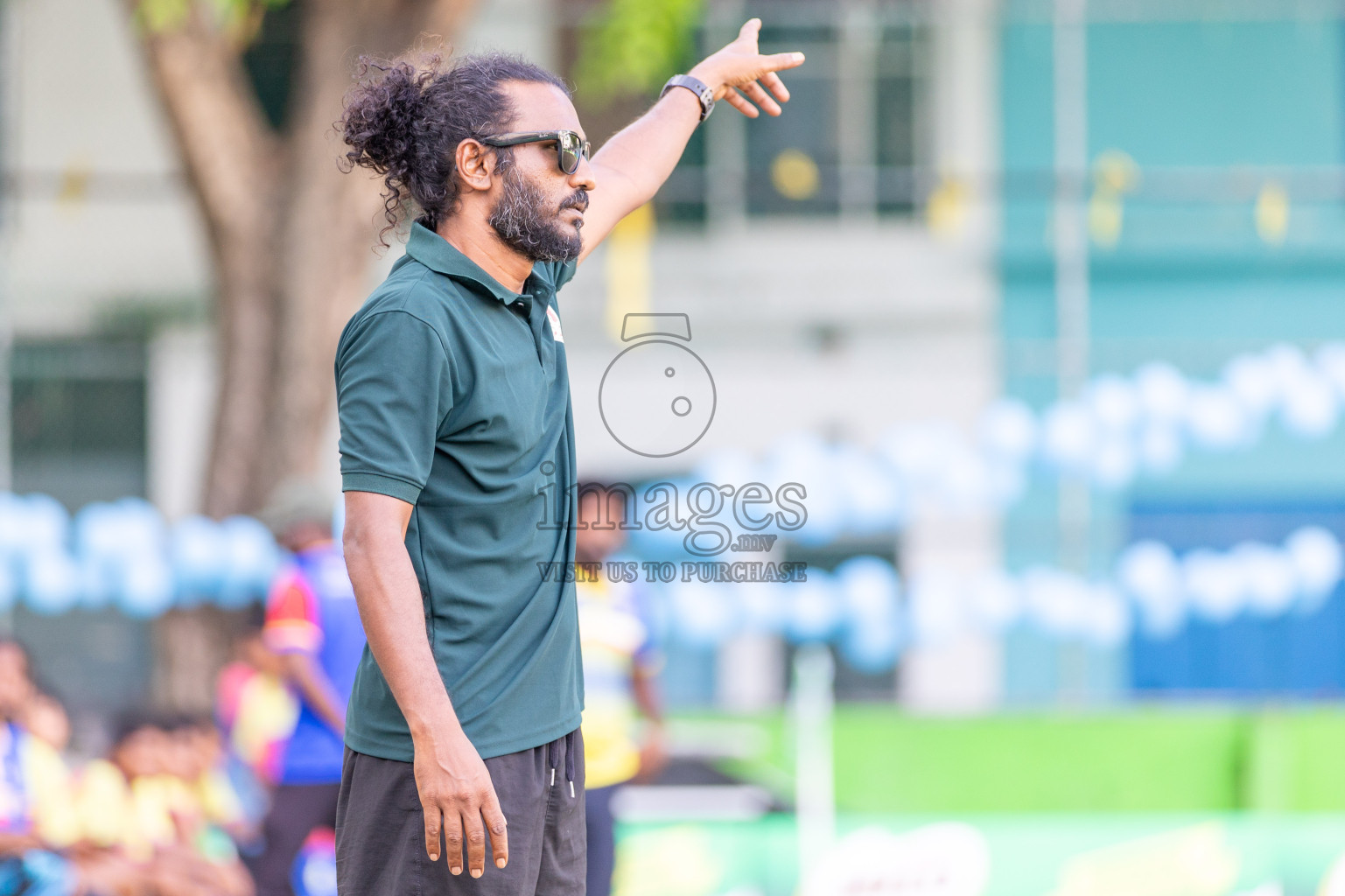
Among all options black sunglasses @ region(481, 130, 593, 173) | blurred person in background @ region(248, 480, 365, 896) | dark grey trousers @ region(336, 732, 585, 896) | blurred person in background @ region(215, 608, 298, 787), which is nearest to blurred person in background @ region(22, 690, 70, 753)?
blurred person in background @ region(215, 608, 298, 787)

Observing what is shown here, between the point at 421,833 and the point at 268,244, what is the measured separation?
18.0 ft

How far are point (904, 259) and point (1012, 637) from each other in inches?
115

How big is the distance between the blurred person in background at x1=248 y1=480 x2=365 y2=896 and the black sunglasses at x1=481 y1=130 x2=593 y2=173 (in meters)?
2.61

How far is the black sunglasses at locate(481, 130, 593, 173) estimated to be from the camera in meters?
2.17

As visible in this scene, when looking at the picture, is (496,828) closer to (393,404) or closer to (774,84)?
(393,404)

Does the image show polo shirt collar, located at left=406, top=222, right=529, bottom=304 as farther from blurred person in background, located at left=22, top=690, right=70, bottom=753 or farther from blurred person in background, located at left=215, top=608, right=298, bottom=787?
blurred person in background, located at left=22, top=690, right=70, bottom=753

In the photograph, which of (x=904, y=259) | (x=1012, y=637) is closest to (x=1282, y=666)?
(x=1012, y=637)

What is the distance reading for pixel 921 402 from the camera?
10.4 meters

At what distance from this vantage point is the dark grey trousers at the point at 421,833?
6.59 ft

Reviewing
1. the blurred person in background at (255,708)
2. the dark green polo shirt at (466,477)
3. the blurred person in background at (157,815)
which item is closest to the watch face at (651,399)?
the blurred person in background at (255,708)

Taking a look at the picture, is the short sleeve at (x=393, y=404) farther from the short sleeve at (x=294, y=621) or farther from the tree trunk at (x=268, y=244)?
the tree trunk at (x=268, y=244)

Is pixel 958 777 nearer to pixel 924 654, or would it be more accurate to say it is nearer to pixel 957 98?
pixel 924 654

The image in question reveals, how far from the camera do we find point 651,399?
9867mm

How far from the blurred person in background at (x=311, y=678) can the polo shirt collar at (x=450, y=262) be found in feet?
8.31
